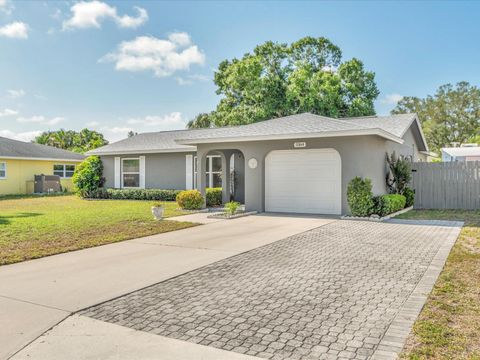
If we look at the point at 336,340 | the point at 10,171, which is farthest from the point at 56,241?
the point at 10,171

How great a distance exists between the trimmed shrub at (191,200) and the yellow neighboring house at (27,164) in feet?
50.2

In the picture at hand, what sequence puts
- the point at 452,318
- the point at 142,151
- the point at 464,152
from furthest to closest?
the point at 464,152
the point at 142,151
the point at 452,318

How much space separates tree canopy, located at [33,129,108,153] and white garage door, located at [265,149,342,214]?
35.7 metres

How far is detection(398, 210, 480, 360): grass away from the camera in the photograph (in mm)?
3410

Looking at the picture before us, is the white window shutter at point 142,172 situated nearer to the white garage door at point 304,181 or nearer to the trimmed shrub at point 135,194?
the trimmed shrub at point 135,194

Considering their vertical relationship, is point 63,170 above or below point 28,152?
below

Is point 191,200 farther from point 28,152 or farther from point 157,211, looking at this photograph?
point 28,152

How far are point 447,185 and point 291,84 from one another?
1615 centimetres

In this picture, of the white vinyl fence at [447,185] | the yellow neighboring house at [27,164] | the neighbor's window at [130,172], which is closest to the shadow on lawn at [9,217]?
the neighbor's window at [130,172]

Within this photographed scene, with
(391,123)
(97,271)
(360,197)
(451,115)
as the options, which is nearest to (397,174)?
(391,123)

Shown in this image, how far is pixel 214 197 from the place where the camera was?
1800 cm

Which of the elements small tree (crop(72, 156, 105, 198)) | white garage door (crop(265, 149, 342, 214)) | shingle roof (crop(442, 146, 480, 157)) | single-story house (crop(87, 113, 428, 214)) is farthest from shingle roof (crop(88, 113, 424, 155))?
shingle roof (crop(442, 146, 480, 157))

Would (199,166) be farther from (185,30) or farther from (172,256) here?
(172,256)

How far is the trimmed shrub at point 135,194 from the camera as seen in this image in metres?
20.3
